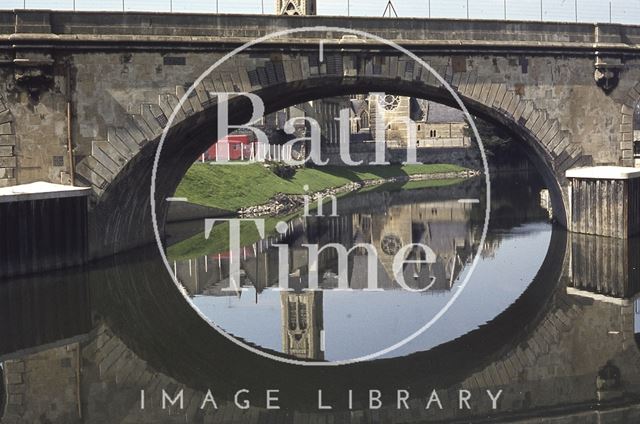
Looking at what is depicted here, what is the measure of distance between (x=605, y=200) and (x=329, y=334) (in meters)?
18.3

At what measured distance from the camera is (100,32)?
3312 cm

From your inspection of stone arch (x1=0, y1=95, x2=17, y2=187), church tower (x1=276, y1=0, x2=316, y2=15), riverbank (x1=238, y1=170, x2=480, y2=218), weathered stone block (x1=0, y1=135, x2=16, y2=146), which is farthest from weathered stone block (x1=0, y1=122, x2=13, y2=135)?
church tower (x1=276, y1=0, x2=316, y2=15)

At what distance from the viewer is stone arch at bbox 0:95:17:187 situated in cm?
3281

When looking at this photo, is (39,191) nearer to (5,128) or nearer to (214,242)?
(5,128)

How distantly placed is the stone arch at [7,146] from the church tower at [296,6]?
8983 cm

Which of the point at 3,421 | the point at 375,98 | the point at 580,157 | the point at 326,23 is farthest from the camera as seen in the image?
the point at 375,98

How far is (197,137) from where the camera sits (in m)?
39.1

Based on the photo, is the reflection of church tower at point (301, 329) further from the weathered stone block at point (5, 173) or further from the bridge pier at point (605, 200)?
the bridge pier at point (605, 200)

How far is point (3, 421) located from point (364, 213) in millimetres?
44446

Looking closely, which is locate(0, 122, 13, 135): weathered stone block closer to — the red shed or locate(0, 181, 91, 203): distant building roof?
locate(0, 181, 91, 203): distant building roof

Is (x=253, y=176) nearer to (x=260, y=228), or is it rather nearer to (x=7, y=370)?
(x=260, y=228)

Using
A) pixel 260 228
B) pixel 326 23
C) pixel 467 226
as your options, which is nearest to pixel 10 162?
pixel 326 23

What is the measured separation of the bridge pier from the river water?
84 cm

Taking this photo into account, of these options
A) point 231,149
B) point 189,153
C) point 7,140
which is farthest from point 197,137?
point 231,149
